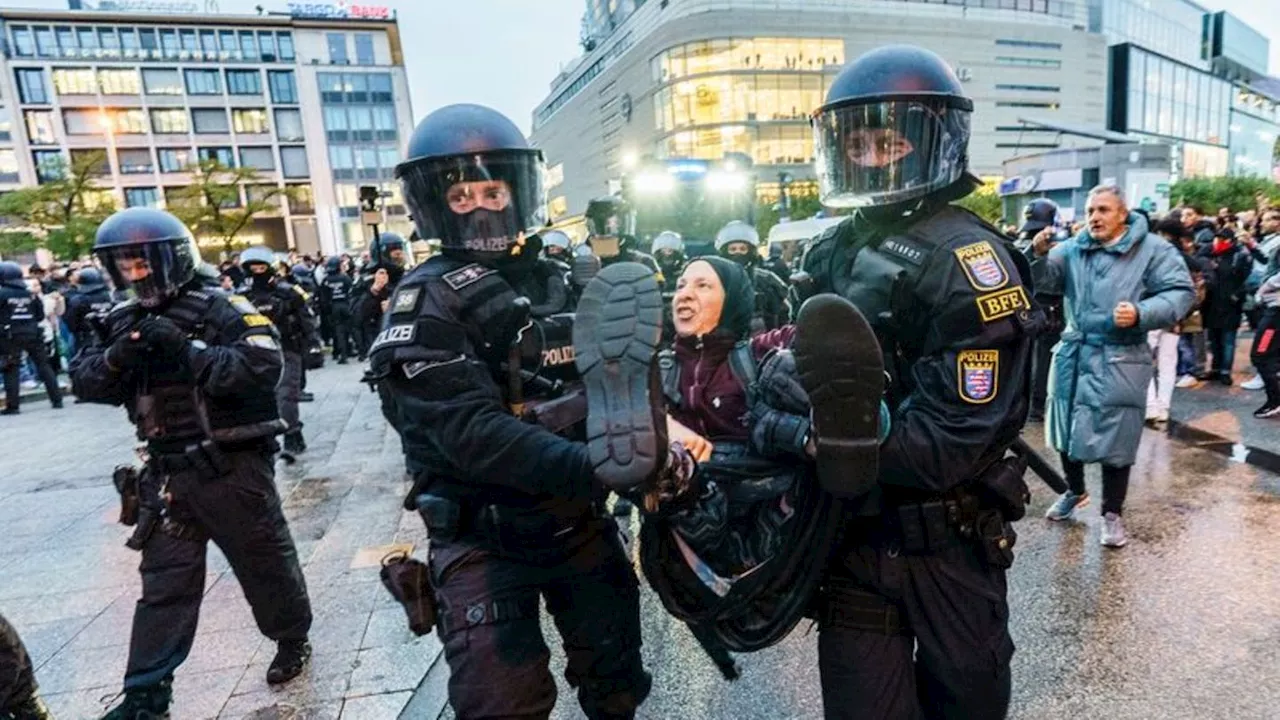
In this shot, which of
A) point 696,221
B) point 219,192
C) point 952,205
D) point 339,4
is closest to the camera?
point 952,205

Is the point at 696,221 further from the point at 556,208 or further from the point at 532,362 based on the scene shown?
the point at 556,208

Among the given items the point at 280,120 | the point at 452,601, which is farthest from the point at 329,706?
the point at 280,120

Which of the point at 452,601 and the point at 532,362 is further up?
the point at 532,362

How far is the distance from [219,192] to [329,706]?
4700cm

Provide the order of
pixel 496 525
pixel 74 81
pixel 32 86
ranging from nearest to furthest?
pixel 496 525 → pixel 32 86 → pixel 74 81

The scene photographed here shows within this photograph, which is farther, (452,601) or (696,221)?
(696,221)

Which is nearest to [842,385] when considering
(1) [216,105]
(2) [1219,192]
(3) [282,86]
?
(2) [1219,192]

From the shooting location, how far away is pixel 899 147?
182 centimetres

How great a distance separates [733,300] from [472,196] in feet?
4.01

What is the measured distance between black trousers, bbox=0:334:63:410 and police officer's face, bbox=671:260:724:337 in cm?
1104

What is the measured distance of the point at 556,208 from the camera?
87.8 meters

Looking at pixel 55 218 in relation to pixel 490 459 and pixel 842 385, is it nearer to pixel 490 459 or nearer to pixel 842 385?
pixel 490 459

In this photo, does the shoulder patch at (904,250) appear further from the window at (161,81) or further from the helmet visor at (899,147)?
the window at (161,81)

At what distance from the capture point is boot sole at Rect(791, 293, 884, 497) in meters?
1.35
